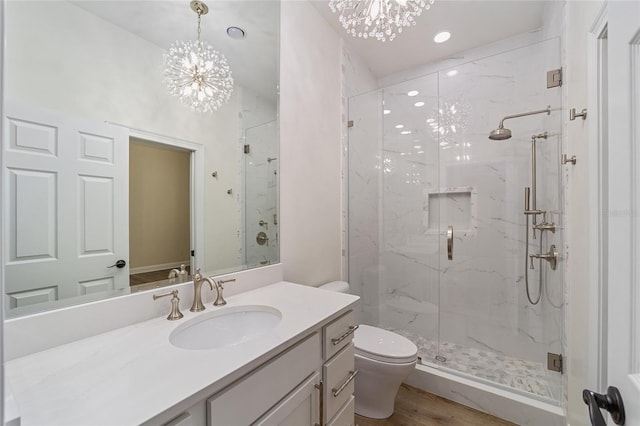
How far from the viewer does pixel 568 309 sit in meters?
1.42

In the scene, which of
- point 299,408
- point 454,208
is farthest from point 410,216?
point 299,408

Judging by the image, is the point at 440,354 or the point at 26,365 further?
the point at 440,354

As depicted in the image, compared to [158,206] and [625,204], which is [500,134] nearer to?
[625,204]

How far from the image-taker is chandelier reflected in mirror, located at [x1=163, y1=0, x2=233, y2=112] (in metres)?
1.18

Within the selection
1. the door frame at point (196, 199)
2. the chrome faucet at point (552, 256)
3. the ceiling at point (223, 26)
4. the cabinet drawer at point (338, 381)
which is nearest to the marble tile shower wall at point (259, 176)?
the ceiling at point (223, 26)

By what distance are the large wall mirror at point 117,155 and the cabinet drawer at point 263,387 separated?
60 cm

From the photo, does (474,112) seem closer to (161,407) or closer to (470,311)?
(470,311)

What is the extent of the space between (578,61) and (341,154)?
59.0 inches

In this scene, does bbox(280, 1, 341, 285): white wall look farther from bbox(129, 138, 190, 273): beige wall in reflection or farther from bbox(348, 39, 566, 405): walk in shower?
bbox(129, 138, 190, 273): beige wall in reflection

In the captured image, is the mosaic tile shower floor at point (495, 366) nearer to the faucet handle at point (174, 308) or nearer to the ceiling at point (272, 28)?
the faucet handle at point (174, 308)

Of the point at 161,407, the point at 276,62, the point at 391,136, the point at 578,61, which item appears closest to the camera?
the point at 161,407

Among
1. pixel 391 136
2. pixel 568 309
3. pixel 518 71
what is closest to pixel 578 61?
pixel 518 71

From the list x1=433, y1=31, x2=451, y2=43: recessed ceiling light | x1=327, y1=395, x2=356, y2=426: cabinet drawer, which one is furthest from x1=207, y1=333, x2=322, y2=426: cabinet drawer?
x1=433, y1=31, x2=451, y2=43: recessed ceiling light

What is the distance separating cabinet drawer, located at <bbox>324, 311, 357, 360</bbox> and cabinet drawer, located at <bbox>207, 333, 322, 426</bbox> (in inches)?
2.5
